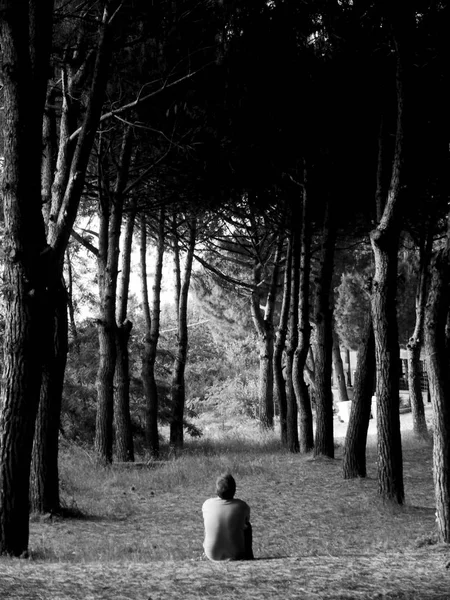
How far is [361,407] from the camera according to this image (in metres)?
13.9

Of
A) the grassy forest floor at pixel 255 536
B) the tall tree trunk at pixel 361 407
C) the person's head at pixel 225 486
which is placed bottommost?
the grassy forest floor at pixel 255 536

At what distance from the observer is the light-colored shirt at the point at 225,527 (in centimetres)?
718

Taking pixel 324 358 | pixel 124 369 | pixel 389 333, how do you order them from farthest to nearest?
pixel 124 369, pixel 324 358, pixel 389 333

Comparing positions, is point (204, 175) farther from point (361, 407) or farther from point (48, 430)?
point (48, 430)

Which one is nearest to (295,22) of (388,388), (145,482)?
(388,388)

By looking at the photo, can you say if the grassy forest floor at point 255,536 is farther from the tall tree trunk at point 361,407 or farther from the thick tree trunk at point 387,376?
the thick tree trunk at point 387,376

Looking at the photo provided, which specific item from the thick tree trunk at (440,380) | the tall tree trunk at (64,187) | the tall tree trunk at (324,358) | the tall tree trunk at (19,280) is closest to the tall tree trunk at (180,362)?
the tall tree trunk at (324,358)

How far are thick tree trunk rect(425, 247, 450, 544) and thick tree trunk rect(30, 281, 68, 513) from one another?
15.9 feet

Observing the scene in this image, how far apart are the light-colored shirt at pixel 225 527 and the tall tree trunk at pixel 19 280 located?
6.93 ft

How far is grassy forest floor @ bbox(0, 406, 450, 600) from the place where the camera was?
20.5ft

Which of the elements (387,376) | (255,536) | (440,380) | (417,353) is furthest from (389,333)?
(417,353)

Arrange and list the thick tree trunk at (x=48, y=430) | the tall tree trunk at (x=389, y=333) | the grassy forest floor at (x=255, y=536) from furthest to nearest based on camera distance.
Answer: the tall tree trunk at (x=389, y=333)
the thick tree trunk at (x=48, y=430)
the grassy forest floor at (x=255, y=536)

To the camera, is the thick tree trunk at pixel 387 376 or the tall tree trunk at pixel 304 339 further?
the tall tree trunk at pixel 304 339

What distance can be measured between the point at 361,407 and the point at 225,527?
7.14 meters
